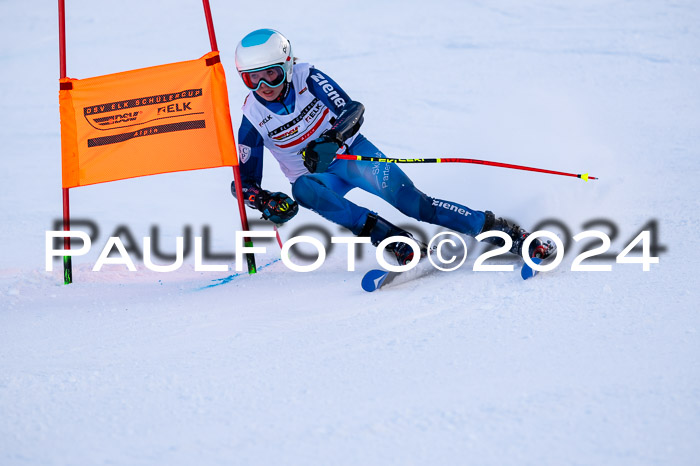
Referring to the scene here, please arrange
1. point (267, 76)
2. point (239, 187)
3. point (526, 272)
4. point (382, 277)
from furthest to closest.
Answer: point (239, 187), point (267, 76), point (382, 277), point (526, 272)

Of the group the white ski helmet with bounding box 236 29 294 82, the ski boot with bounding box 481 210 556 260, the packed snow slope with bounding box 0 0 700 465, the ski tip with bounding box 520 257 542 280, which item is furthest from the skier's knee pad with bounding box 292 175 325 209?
the ski tip with bounding box 520 257 542 280

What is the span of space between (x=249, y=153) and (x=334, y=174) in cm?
50

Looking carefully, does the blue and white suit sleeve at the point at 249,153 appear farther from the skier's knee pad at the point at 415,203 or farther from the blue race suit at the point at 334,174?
the skier's knee pad at the point at 415,203

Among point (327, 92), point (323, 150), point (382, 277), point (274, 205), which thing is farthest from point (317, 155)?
point (382, 277)

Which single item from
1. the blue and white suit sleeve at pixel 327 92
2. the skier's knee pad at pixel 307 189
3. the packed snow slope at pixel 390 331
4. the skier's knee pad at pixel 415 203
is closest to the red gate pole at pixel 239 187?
the packed snow slope at pixel 390 331

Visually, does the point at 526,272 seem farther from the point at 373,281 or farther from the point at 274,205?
the point at 274,205

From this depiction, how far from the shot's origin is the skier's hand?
13.8 ft

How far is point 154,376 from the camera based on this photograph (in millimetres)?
2654

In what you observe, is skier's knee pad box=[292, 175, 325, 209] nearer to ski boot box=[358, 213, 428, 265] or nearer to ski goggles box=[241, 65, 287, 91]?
ski boot box=[358, 213, 428, 265]

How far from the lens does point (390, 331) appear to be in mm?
2938

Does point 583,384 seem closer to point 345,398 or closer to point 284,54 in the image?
point 345,398

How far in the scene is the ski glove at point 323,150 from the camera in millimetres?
3756

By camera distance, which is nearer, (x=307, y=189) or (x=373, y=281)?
(x=373, y=281)

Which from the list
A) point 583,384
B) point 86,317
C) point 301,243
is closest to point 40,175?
point 301,243
